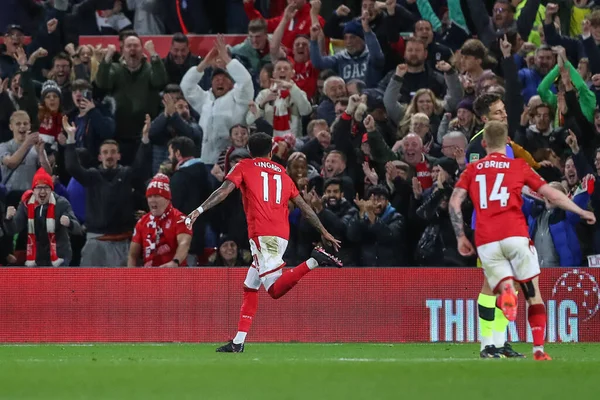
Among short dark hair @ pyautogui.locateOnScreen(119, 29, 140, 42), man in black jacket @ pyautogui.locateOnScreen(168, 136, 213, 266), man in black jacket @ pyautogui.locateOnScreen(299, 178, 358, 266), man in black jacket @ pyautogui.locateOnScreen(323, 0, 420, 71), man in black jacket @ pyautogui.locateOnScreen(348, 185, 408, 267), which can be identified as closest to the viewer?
man in black jacket @ pyautogui.locateOnScreen(348, 185, 408, 267)

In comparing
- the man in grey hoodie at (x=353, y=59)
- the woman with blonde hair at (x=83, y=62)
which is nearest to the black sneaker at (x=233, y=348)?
the man in grey hoodie at (x=353, y=59)

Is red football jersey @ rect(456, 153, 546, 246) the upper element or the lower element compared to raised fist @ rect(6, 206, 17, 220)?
lower

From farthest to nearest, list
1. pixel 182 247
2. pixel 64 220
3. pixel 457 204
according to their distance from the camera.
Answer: pixel 64 220, pixel 182 247, pixel 457 204

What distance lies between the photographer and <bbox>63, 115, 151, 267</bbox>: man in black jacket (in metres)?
17.4

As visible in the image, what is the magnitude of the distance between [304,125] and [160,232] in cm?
388

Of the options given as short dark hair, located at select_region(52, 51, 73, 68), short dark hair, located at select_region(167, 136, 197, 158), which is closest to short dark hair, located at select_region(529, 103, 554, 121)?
short dark hair, located at select_region(167, 136, 197, 158)

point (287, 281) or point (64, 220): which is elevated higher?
point (64, 220)

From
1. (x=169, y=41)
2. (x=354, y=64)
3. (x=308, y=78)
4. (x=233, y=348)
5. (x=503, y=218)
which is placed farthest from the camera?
(x=169, y=41)

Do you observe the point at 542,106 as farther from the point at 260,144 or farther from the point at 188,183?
the point at 260,144

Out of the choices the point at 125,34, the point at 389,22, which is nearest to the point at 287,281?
the point at 389,22

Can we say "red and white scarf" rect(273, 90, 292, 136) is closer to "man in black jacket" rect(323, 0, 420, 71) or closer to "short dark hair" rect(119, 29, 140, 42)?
"man in black jacket" rect(323, 0, 420, 71)

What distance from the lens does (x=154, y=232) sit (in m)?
16.4

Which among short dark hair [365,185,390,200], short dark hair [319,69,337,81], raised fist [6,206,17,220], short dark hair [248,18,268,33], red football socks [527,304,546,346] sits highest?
short dark hair [248,18,268,33]

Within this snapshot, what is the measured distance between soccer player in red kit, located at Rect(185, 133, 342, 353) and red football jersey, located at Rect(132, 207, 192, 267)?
10.8ft
